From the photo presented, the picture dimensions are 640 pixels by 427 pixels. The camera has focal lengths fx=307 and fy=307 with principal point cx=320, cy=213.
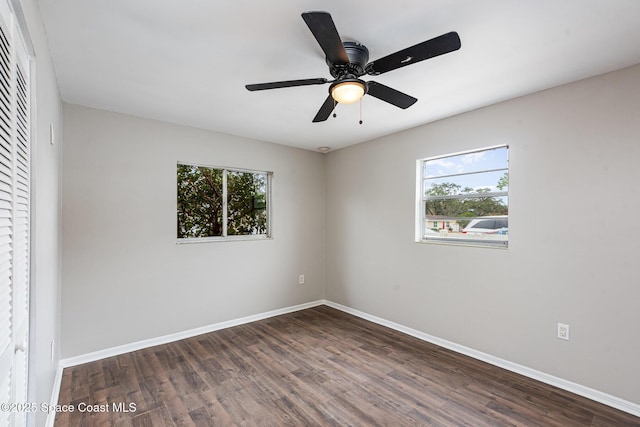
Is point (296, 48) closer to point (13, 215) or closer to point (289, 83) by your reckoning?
point (289, 83)

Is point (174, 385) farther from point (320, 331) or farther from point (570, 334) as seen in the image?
point (570, 334)

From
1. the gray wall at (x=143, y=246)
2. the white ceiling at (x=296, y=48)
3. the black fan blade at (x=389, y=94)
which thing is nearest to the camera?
the white ceiling at (x=296, y=48)

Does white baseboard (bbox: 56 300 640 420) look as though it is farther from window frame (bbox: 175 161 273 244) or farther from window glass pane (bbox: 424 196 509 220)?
window glass pane (bbox: 424 196 509 220)

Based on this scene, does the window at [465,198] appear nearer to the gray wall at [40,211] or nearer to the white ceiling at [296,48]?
the white ceiling at [296,48]

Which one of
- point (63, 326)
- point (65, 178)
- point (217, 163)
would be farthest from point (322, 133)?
point (63, 326)

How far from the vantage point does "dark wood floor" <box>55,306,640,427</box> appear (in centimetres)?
215

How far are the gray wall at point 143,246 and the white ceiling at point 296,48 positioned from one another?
0.42 metres

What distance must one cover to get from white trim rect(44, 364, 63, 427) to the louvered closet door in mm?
943

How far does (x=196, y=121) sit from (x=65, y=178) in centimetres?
134

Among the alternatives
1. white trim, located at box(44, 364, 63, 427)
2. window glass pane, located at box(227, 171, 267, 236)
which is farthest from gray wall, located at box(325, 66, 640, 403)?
white trim, located at box(44, 364, 63, 427)

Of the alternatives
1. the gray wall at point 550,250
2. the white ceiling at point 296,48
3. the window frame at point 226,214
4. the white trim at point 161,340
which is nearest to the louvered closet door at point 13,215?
the white ceiling at point 296,48

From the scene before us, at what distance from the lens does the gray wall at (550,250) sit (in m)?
2.25

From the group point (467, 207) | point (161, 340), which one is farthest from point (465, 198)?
point (161, 340)

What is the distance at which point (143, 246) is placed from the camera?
3289mm
